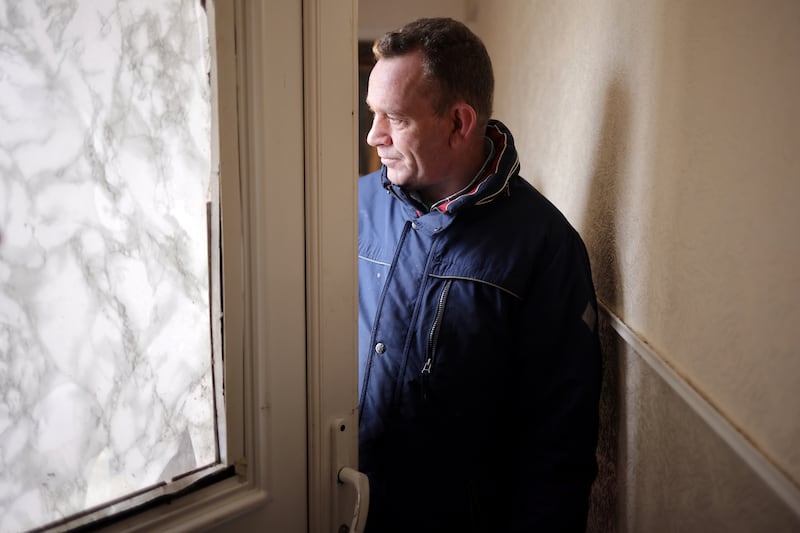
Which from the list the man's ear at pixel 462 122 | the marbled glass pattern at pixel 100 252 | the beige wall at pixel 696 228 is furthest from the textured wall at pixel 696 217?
the marbled glass pattern at pixel 100 252

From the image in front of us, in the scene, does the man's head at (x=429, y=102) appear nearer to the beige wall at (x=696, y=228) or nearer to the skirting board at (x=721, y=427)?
the beige wall at (x=696, y=228)

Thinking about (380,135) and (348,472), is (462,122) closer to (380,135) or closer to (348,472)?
(380,135)

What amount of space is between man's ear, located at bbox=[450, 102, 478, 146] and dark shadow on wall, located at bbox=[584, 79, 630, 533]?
0.27 m

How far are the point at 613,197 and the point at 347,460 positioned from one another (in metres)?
0.72

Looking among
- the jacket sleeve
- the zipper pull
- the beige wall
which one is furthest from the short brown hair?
the zipper pull

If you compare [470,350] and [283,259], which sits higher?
[283,259]

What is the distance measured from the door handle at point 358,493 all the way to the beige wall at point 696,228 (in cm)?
42

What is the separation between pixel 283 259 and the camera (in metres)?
0.64

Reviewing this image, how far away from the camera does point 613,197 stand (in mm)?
1100

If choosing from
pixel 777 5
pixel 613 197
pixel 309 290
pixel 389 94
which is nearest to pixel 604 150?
pixel 613 197

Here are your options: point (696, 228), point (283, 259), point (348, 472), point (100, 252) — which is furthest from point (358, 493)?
point (696, 228)

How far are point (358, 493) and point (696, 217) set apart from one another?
56cm

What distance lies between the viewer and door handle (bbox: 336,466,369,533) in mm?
674

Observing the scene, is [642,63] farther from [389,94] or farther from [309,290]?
[309,290]
